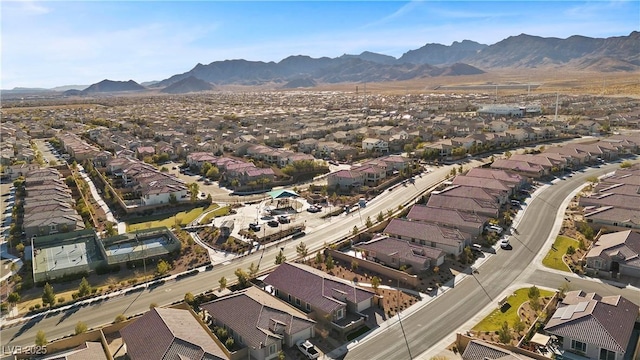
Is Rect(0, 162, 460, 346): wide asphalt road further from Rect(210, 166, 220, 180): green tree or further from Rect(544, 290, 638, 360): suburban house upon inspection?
Rect(210, 166, 220, 180): green tree

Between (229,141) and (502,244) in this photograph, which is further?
(229,141)

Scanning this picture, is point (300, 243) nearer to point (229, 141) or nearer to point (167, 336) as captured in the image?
point (167, 336)

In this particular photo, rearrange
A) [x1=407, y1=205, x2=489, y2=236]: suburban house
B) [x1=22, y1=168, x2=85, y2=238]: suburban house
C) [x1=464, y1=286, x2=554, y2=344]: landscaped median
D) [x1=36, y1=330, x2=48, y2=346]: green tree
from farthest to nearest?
[x1=22, y1=168, x2=85, y2=238]: suburban house, [x1=407, y1=205, x2=489, y2=236]: suburban house, [x1=464, y1=286, x2=554, y2=344]: landscaped median, [x1=36, y1=330, x2=48, y2=346]: green tree

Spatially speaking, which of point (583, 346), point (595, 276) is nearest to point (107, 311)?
point (583, 346)

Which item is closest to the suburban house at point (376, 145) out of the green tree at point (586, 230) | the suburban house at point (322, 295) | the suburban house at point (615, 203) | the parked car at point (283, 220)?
the suburban house at point (615, 203)

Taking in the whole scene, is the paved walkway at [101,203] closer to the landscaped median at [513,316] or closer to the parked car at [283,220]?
the parked car at [283,220]

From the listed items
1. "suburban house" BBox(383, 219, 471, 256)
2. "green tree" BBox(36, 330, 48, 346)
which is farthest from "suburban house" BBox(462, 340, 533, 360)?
"green tree" BBox(36, 330, 48, 346)
